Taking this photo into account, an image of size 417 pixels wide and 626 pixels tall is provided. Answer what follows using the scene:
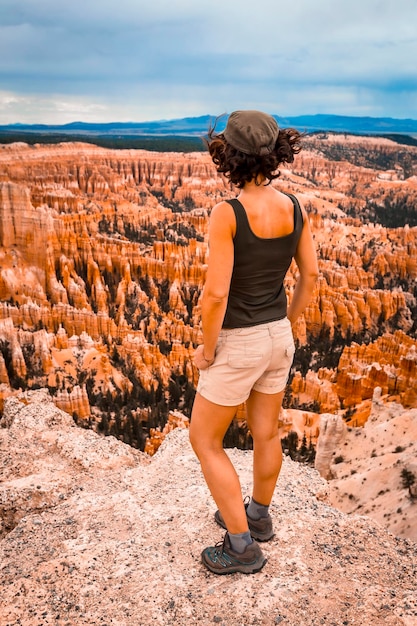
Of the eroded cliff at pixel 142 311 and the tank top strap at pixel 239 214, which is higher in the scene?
the tank top strap at pixel 239 214

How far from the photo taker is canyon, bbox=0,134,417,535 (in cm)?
1468

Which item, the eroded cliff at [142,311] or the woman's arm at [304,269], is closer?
the woman's arm at [304,269]

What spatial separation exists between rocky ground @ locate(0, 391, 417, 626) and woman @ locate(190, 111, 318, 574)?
0.22 meters

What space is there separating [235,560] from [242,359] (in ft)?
3.90

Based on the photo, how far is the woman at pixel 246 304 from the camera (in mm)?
2223

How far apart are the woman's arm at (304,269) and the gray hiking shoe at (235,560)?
1307mm

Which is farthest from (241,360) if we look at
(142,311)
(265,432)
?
(142,311)

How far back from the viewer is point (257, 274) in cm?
236

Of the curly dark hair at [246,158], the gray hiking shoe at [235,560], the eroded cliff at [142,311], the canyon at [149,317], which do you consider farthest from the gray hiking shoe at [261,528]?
the eroded cliff at [142,311]

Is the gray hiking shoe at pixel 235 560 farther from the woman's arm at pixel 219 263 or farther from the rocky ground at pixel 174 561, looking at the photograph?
the woman's arm at pixel 219 263

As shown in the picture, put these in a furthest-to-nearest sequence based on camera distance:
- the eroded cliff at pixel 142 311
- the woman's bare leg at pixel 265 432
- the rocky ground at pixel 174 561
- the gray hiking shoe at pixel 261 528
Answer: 1. the eroded cliff at pixel 142 311
2. the gray hiking shoe at pixel 261 528
3. the woman's bare leg at pixel 265 432
4. the rocky ground at pixel 174 561

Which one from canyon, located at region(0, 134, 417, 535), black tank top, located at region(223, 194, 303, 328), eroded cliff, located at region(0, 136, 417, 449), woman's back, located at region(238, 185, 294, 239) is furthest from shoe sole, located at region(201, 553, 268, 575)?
eroded cliff, located at region(0, 136, 417, 449)

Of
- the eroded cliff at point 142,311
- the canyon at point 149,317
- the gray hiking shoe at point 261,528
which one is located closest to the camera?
the gray hiking shoe at point 261,528

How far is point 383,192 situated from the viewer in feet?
244
